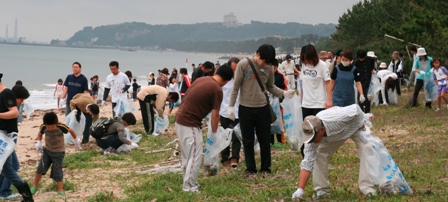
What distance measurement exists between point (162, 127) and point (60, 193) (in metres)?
5.87

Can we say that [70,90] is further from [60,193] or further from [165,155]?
[60,193]

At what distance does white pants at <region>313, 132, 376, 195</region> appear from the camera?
20.9ft

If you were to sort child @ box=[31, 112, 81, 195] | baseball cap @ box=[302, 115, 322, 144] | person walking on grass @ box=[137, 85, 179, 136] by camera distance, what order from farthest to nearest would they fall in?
person walking on grass @ box=[137, 85, 179, 136] < child @ box=[31, 112, 81, 195] < baseball cap @ box=[302, 115, 322, 144]

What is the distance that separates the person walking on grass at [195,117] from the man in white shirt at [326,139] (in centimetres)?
133

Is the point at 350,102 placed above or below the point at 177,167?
above

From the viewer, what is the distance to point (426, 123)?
11.9m

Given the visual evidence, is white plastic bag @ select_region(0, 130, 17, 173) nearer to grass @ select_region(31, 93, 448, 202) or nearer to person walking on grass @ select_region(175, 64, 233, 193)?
grass @ select_region(31, 93, 448, 202)

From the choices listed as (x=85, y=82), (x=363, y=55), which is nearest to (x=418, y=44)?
(x=363, y=55)

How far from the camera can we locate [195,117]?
23.6ft

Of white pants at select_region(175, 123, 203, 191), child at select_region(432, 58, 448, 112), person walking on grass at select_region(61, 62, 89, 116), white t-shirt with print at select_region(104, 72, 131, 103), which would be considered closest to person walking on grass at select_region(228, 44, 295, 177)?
white pants at select_region(175, 123, 203, 191)

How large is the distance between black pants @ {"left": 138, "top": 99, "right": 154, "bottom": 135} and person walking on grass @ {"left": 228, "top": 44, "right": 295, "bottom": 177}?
5720 millimetres

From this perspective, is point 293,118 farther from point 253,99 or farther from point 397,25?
point 397,25

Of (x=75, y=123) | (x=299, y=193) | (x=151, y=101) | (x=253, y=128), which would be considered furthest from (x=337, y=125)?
(x=75, y=123)

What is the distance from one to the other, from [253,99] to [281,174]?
102cm
